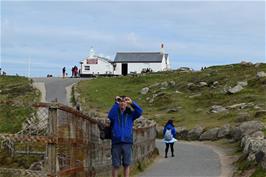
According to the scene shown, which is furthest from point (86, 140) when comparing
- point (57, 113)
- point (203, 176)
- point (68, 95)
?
point (68, 95)

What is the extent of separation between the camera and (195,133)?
123 ft

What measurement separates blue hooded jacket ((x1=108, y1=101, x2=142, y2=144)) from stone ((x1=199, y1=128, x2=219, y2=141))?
80.1ft

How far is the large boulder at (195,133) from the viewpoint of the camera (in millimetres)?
37344

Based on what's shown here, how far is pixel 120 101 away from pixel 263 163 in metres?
6.07

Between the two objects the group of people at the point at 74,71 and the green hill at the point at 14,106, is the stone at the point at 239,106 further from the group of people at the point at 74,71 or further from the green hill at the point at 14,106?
the group of people at the point at 74,71

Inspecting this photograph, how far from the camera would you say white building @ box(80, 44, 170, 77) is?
3556 inches

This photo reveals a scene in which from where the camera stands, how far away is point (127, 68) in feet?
300

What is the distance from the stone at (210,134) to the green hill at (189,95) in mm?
2008

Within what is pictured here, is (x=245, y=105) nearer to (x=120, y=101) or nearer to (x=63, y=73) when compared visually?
(x=120, y=101)

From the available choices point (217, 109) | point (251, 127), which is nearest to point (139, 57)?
point (217, 109)

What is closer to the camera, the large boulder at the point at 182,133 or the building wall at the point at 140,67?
the large boulder at the point at 182,133

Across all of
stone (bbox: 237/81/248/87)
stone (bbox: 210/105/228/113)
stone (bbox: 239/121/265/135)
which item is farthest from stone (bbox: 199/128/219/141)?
stone (bbox: 237/81/248/87)

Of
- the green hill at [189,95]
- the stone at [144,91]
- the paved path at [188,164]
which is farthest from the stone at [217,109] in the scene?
the paved path at [188,164]

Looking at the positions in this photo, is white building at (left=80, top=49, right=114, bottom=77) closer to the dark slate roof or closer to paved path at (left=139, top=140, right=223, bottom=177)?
the dark slate roof
